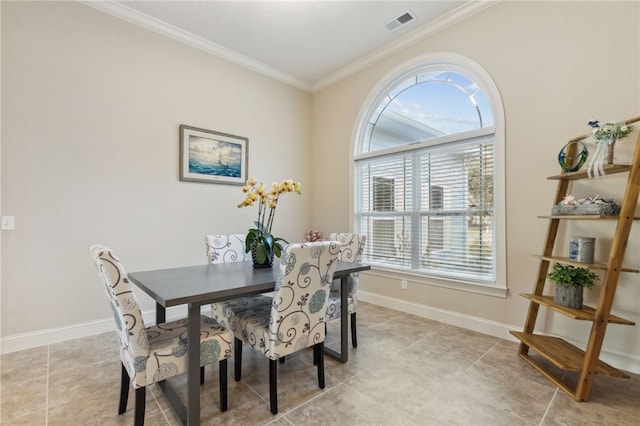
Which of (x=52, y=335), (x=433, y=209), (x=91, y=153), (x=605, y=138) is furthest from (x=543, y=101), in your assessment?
(x=52, y=335)

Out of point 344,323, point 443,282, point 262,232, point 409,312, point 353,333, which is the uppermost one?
point 262,232

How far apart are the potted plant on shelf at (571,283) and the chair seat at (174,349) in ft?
7.54

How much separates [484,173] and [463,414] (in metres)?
2.17

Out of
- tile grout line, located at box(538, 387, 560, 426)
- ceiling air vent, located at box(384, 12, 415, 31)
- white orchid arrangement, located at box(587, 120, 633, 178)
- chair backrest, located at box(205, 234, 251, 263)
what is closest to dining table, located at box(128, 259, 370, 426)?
chair backrest, located at box(205, 234, 251, 263)

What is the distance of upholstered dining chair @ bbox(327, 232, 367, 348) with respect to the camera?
7.73 feet

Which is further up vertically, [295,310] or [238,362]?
[295,310]

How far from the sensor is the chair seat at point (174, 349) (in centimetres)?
145

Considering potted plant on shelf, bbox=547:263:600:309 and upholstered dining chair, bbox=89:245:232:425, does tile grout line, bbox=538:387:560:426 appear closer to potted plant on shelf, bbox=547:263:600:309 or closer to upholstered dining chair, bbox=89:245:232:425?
potted plant on shelf, bbox=547:263:600:309

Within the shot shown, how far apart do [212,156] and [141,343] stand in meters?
2.58

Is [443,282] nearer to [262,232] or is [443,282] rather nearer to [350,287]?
[350,287]

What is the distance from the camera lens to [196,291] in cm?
152

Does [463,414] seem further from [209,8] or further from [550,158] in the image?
[209,8]

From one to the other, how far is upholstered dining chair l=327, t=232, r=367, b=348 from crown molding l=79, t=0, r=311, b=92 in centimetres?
263

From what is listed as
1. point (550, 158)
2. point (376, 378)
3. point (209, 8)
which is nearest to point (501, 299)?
point (550, 158)
